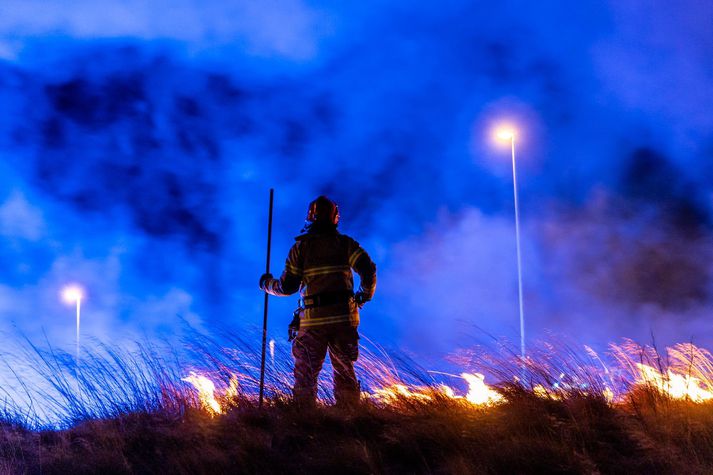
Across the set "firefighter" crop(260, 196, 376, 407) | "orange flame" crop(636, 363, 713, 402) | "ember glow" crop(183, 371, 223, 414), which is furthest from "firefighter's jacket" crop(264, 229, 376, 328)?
"orange flame" crop(636, 363, 713, 402)

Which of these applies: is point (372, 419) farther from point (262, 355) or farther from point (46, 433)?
point (46, 433)

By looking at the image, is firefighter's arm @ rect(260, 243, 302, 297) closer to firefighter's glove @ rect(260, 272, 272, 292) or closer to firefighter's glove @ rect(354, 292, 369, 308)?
firefighter's glove @ rect(260, 272, 272, 292)

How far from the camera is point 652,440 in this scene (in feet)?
12.7

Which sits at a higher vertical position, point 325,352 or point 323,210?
point 323,210

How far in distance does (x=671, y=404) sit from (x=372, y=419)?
2443mm

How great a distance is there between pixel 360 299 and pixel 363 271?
29 cm

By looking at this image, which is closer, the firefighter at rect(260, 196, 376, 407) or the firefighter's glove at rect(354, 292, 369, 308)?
the firefighter at rect(260, 196, 376, 407)

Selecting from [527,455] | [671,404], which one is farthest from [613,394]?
[527,455]

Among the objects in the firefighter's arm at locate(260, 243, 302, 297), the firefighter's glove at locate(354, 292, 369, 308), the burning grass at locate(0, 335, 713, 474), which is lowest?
the burning grass at locate(0, 335, 713, 474)

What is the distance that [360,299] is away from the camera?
20.5 ft

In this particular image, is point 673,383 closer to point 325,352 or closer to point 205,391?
point 325,352

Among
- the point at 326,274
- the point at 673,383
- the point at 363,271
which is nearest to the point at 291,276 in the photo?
the point at 326,274

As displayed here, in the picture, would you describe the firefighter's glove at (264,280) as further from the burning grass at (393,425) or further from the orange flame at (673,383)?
the orange flame at (673,383)

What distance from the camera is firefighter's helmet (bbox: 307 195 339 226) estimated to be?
625 cm
